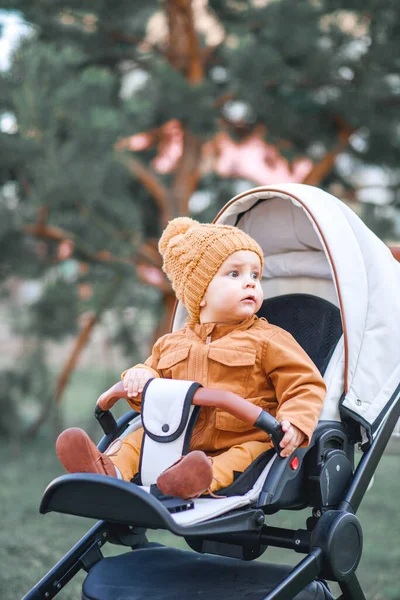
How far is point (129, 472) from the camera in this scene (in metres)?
2.13

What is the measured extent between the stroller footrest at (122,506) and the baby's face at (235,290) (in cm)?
54

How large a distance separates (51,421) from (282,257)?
3756 mm

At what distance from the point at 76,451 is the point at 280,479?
1.60 ft

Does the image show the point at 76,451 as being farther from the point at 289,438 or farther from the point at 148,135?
the point at 148,135

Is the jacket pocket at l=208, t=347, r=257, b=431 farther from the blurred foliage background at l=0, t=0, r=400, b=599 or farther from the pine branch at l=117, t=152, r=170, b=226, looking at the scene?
the pine branch at l=117, t=152, r=170, b=226

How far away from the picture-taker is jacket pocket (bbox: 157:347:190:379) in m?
2.17

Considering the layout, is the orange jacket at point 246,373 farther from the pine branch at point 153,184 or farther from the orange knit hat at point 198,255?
the pine branch at point 153,184

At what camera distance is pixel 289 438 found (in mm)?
1903

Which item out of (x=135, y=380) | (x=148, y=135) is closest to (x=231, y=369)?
(x=135, y=380)

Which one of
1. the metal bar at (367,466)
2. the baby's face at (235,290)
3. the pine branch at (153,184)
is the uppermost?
the baby's face at (235,290)

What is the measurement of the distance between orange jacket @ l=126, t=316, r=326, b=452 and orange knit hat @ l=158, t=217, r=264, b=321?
132 millimetres

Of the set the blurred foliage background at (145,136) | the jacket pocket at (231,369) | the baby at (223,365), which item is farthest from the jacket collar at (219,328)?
the blurred foliage background at (145,136)

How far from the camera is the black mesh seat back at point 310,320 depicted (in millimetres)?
2393

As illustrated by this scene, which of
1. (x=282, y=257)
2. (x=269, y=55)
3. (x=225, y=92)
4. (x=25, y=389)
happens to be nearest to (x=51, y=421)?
(x=25, y=389)
